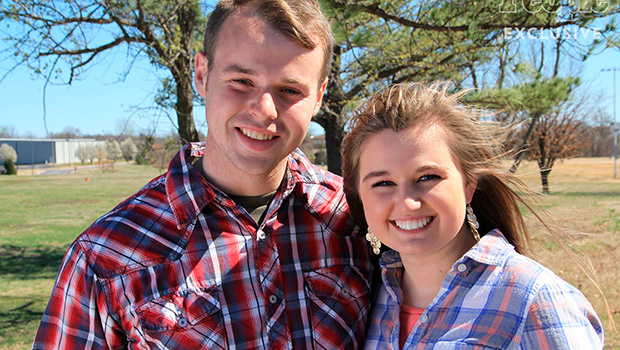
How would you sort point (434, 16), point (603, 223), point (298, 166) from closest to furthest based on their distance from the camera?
point (298, 166), point (434, 16), point (603, 223)

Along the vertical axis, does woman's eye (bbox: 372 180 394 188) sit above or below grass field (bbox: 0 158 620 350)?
above

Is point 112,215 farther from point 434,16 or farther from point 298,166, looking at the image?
point 434,16

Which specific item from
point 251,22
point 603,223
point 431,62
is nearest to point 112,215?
point 251,22

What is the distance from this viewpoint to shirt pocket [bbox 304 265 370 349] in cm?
181

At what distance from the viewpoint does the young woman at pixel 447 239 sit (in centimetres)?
144

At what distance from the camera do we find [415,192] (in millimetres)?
1621

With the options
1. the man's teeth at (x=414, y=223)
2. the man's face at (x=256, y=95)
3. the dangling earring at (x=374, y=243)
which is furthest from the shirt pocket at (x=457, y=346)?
the man's face at (x=256, y=95)

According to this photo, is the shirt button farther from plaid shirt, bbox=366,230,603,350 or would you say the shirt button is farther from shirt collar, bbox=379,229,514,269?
shirt collar, bbox=379,229,514,269

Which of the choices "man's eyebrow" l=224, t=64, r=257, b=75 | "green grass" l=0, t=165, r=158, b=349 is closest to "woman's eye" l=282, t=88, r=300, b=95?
"man's eyebrow" l=224, t=64, r=257, b=75

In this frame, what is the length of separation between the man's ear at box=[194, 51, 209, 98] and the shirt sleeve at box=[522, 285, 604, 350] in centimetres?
141

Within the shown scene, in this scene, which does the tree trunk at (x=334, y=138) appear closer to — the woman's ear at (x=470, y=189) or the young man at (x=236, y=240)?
the young man at (x=236, y=240)

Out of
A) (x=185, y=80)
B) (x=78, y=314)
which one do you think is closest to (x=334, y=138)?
(x=185, y=80)

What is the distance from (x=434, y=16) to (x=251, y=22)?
424 centimetres

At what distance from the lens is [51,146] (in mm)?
88250
